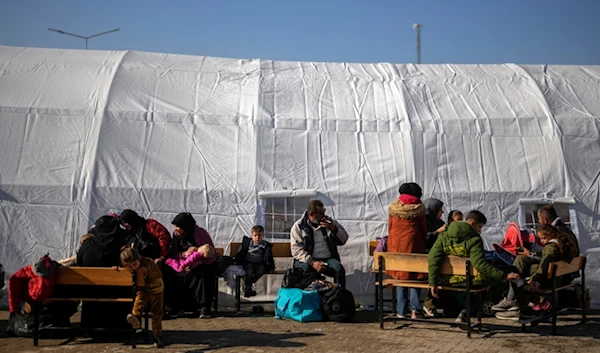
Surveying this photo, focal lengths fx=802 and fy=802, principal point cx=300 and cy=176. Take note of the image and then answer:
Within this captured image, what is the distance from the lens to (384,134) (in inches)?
552

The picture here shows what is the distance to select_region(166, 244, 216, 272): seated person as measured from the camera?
37.8ft

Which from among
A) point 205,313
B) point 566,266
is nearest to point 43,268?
point 205,313

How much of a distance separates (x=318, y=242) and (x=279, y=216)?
4.74ft

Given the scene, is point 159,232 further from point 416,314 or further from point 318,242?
point 416,314

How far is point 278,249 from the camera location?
42.0ft

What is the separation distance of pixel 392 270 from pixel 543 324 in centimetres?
229

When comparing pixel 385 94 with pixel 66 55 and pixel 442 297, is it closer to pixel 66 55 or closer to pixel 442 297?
pixel 442 297

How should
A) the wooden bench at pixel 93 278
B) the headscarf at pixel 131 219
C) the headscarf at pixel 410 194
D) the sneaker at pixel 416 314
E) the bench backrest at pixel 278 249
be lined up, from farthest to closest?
the bench backrest at pixel 278 249 < the sneaker at pixel 416 314 < the headscarf at pixel 410 194 < the headscarf at pixel 131 219 < the wooden bench at pixel 93 278

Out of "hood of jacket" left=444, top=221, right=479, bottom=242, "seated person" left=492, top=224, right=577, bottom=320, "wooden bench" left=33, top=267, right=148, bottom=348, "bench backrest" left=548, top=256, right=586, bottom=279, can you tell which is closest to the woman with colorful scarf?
"hood of jacket" left=444, top=221, right=479, bottom=242

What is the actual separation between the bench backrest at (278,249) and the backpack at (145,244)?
94.4 inches

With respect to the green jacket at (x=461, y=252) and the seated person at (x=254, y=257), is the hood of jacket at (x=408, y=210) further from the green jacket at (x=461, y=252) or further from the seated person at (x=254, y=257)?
the seated person at (x=254, y=257)

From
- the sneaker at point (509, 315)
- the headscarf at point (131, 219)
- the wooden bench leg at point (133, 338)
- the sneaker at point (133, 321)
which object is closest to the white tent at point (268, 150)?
the sneaker at point (509, 315)

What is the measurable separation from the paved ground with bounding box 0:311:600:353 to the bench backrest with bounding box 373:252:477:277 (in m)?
0.81

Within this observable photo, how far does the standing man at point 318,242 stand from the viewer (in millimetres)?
11828
